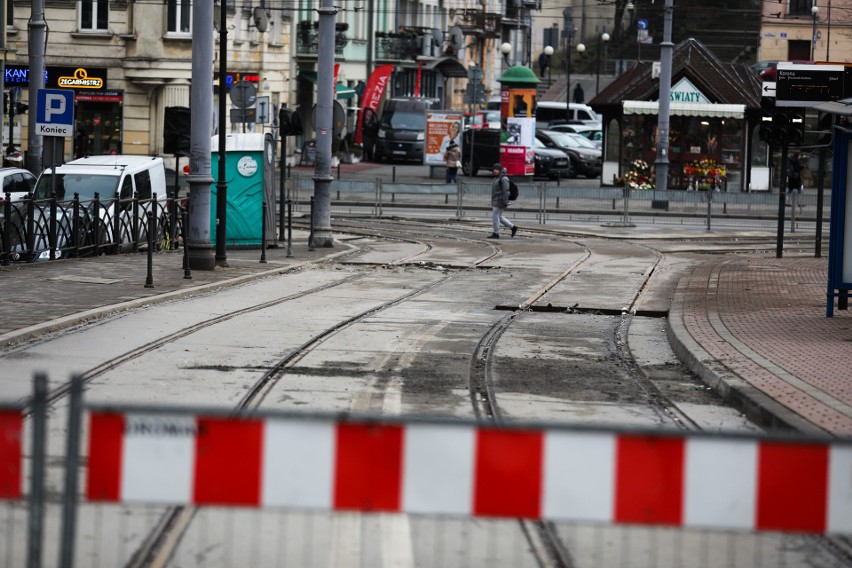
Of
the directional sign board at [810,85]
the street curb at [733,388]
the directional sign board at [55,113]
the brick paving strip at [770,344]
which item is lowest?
the street curb at [733,388]

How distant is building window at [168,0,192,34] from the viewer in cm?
5094

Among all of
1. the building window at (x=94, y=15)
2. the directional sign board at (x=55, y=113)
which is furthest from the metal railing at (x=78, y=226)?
the building window at (x=94, y=15)

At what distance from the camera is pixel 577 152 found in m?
57.0

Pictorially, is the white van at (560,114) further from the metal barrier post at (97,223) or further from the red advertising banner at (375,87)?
the metal barrier post at (97,223)

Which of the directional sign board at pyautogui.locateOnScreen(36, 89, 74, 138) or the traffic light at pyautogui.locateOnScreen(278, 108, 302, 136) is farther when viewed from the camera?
the traffic light at pyautogui.locateOnScreen(278, 108, 302, 136)

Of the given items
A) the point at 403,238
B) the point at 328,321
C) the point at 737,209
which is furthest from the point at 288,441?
the point at 737,209

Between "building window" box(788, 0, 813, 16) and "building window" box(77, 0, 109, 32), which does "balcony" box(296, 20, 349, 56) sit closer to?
"building window" box(77, 0, 109, 32)

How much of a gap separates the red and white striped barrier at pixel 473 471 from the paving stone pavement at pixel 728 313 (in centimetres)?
416

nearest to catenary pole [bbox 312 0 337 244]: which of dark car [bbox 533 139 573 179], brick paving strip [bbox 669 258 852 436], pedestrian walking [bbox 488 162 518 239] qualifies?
pedestrian walking [bbox 488 162 518 239]

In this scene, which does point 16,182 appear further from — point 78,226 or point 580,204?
point 580,204

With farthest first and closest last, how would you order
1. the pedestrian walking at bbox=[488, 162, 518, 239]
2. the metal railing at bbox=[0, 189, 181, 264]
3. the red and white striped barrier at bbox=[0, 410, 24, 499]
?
the pedestrian walking at bbox=[488, 162, 518, 239] < the metal railing at bbox=[0, 189, 181, 264] < the red and white striped barrier at bbox=[0, 410, 24, 499]

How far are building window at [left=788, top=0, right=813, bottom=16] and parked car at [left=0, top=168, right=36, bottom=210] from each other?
54873 mm

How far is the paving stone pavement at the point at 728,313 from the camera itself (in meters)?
11.3

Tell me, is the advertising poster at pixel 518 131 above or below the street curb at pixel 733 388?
above
